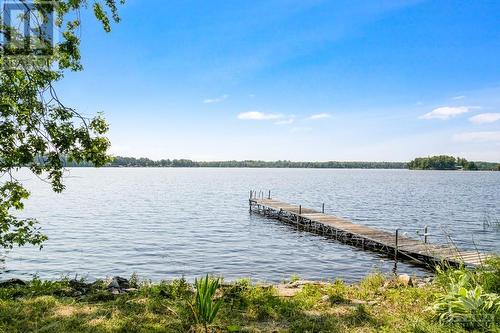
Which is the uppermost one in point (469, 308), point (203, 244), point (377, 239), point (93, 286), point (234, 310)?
point (469, 308)

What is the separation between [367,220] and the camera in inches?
1718

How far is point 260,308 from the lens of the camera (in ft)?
27.2

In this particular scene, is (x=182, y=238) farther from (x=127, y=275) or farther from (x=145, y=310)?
(x=145, y=310)

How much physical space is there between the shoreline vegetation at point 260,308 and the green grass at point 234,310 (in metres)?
0.02

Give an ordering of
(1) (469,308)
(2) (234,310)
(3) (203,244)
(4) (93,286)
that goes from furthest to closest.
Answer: (3) (203,244) → (4) (93,286) → (2) (234,310) → (1) (469,308)

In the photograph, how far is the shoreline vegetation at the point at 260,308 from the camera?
6516 mm

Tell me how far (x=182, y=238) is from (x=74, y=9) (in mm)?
24637

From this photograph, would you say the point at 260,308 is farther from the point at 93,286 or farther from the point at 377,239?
the point at 377,239

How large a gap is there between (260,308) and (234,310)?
1.89 ft

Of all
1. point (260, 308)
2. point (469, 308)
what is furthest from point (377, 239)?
point (469, 308)

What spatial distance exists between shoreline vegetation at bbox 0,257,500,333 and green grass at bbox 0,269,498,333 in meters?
0.02

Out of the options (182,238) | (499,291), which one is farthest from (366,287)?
(182,238)

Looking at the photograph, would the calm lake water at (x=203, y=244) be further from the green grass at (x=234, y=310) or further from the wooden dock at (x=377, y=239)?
the green grass at (x=234, y=310)

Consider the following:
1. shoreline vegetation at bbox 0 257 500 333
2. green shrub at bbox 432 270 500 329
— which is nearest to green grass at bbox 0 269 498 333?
shoreline vegetation at bbox 0 257 500 333
